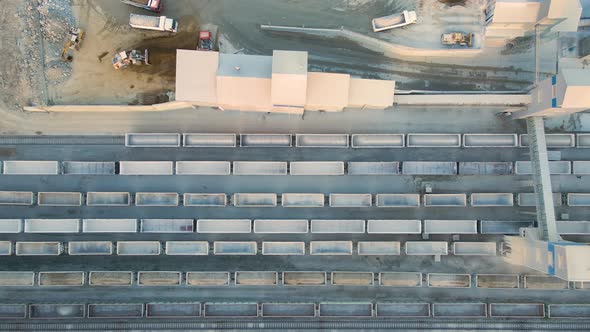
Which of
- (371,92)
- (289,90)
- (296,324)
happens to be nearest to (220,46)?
(289,90)

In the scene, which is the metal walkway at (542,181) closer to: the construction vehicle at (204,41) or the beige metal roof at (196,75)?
the beige metal roof at (196,75)

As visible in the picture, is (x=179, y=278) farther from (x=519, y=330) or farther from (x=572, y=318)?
(x=572, y=318)

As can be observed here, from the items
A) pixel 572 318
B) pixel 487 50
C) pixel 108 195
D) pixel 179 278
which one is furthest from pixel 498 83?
pixel 108 195

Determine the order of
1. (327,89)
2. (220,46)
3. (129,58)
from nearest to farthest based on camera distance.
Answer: (327,89) → (129,58) → (220,46)

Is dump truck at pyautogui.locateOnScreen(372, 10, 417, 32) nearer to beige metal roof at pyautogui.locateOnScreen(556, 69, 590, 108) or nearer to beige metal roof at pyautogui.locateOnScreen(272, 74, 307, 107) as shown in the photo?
beige metal roof at pyautogui.locateOnScreen(272, 74, 307, 107)

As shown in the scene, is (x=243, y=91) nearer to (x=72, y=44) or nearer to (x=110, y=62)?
(x=110, y=62)

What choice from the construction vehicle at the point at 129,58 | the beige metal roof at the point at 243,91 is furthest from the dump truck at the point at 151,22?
the beige metal roof at the point at 243,91
